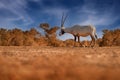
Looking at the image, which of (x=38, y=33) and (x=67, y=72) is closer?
(x=67, y=72)

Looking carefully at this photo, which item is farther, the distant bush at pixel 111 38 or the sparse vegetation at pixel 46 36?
the distant bush at pixel 111 38

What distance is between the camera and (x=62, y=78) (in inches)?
29.7

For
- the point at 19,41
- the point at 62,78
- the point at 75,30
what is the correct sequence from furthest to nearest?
the point at 19,41 < the point at 75,30 < the point at 62,78

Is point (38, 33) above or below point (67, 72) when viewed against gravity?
above

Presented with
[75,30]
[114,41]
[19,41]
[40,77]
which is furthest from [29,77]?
[114,41]

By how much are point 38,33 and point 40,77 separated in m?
25.5

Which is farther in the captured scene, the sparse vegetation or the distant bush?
the distant bush

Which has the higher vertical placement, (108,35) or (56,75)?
(108,35)

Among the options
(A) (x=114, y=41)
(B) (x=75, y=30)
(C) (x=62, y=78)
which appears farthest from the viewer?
(A) (x=114, y=41)

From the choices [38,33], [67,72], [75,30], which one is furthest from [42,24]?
[67,72]

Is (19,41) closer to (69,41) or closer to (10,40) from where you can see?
(10,40)

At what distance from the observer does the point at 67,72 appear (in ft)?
2.76

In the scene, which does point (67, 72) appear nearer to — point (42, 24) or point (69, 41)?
point (69, 41)

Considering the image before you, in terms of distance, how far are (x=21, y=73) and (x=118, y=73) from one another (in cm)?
31
